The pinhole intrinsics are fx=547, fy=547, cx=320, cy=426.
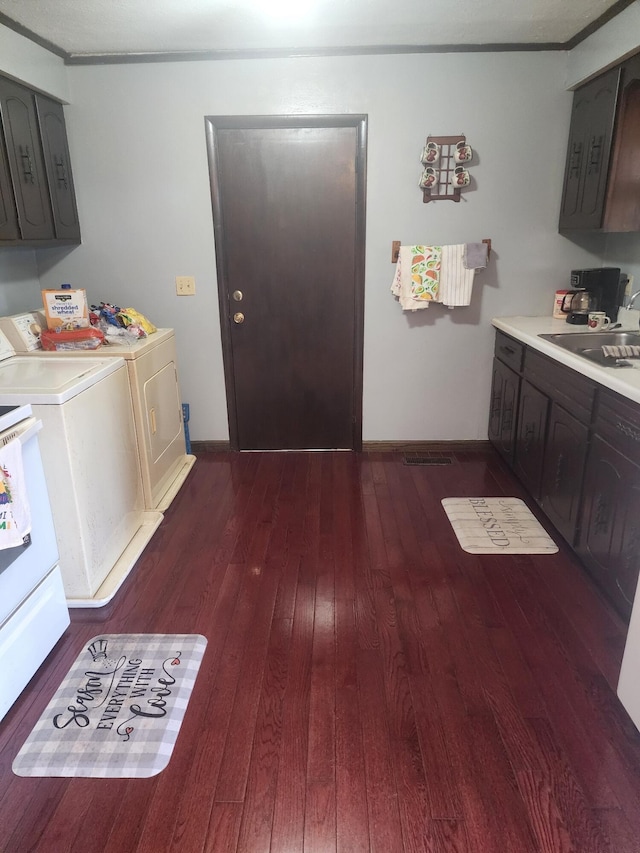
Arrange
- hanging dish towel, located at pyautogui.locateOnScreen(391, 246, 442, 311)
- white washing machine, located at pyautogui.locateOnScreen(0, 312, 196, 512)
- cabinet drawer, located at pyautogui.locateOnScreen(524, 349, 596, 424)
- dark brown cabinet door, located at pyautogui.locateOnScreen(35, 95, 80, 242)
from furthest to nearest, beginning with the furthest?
hanging dish towel, located at pyautogui.locateOnScreen(391, 246, 442, 311) → dark brown cabinet door, located at pyautogui.locateOnScreen(35, 95, 80, 242) → white washing machine, located at pyautogui.locateOnScreen(0, 312, 196, 512) → cabinet drawer, located at pyautogui.locateOnScreen(524, 349, 596, 424)

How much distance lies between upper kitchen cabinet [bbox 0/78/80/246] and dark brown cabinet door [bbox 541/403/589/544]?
2.74m

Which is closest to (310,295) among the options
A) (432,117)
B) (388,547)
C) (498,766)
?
(432,117)

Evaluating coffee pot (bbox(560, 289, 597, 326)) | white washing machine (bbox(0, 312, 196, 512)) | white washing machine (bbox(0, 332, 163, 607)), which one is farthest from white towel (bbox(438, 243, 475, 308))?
white washing machine (bbox(0, 332, 163, 607))

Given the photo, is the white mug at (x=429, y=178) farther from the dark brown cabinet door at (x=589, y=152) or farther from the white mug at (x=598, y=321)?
the white mug at (x=598, y=321)

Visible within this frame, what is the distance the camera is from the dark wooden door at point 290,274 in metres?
3.18

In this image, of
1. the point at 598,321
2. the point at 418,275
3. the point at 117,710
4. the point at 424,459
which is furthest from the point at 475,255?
the point at 117,710

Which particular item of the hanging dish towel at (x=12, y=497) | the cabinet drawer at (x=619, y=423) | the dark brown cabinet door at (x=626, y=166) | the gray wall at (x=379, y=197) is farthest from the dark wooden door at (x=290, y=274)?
the hanging dish towel at (x=12, y=497)

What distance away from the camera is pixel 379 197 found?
3246 millimetres

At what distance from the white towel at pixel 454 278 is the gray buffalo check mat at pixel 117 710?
2.38 meters

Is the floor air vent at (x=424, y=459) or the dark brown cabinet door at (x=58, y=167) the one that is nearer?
the dark brown cabinet door at (x=58, y=167)

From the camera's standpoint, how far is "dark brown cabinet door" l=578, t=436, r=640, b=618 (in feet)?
6.26

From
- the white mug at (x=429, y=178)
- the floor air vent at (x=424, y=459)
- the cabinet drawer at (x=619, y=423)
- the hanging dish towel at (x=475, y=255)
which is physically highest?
the white mug at (x=429, y=178)

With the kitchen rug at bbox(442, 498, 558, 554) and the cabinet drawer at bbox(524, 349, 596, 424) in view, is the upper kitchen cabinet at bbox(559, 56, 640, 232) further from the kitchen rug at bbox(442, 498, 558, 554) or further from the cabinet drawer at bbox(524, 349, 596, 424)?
the kitchen rug at bbox(442, 498, 558, 554)

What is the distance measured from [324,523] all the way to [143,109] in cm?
256
